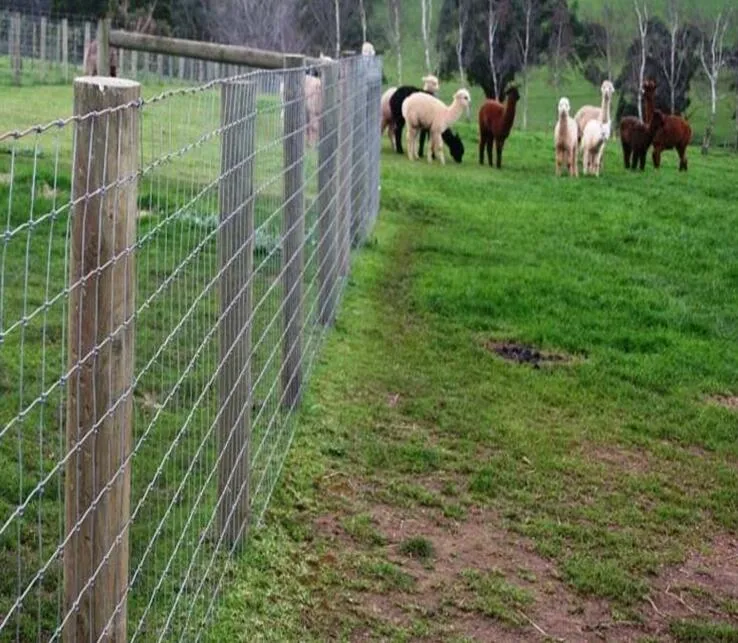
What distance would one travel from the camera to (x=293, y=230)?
23.9 ft

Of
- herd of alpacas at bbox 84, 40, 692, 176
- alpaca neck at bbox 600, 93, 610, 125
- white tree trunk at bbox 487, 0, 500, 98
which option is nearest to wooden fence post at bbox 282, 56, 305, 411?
herd of alpacas at bbox 84, 40, 692, 176

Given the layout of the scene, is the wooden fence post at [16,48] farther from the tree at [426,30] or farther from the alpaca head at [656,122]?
the tree at [426,30]

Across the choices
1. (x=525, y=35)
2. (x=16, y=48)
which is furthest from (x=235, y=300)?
(x=525, y=35)

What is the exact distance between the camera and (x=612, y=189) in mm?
22625

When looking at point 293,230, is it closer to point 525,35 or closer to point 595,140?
point 595,140

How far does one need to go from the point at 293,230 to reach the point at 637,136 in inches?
827

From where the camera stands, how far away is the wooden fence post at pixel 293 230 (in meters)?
6.91

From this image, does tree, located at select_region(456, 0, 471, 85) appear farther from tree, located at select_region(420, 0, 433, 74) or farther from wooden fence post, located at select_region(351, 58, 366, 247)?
wooden fence post, located at select_region(351, 58, 366, 247)

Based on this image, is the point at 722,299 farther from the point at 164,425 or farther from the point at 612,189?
the point at 612,189

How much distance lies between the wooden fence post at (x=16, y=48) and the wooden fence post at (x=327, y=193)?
25495 mm

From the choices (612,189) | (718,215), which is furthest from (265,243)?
(612,189)

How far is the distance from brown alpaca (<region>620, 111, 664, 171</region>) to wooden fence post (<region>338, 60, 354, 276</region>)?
1632cm

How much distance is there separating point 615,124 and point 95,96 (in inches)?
2132

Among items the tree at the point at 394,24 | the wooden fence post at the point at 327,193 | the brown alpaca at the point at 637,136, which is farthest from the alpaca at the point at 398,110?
the tree at the point at 394,24
